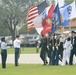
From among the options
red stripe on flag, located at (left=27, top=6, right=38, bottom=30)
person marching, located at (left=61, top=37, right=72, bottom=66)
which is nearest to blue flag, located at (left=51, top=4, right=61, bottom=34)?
person marching, located at (left=61, top=37, right=72, bottom=66)

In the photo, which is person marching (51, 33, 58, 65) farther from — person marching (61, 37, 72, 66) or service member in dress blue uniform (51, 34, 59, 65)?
person marching (61, 37, 72, 66)

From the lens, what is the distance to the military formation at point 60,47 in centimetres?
2322

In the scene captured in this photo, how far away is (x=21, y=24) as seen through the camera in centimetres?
8138

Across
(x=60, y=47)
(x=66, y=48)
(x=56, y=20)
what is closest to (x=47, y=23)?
(x=56, y=20)

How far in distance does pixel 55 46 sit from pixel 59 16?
1.61 m

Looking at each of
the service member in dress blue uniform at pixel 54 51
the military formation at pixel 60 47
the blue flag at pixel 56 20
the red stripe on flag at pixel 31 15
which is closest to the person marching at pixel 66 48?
the military formation at pixel 60 47

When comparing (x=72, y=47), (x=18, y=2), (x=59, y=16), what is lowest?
(x=72, y=47)

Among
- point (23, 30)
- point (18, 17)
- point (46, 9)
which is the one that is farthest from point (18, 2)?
point (46, 9)

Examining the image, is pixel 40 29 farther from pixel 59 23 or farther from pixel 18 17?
pixel 18 17

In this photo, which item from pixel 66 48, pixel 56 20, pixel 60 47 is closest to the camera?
pixel 56 20

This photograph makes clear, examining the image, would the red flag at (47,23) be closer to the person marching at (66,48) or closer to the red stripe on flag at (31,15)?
the red stripe on flag at (31,15)

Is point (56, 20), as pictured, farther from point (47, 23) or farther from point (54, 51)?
point (54, 51)

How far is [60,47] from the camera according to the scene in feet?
76.9

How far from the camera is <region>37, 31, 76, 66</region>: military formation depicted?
76.2ft
